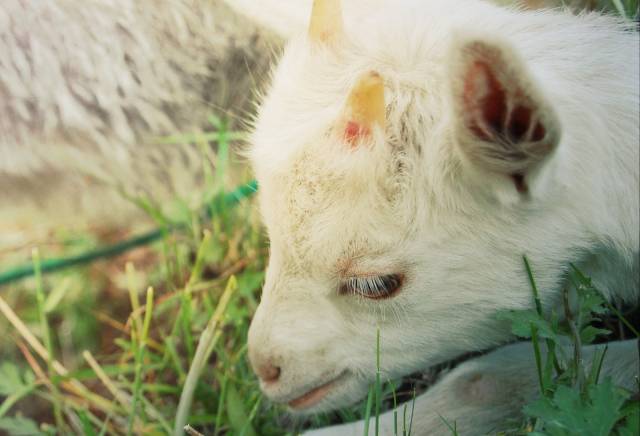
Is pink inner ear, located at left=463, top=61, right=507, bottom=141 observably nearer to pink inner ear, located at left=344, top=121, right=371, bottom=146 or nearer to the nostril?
pink inner ear, located at left=344, top=121, right=371, bottom=146

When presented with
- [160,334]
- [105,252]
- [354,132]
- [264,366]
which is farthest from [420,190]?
[105,252]

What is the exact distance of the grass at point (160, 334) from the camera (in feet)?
6.29

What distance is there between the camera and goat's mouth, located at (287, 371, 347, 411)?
1618 millimetres

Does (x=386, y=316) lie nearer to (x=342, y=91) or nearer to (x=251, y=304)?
(x=342, y=91)

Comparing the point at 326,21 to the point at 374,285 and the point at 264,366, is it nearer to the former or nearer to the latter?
Answer: the point at 374,285

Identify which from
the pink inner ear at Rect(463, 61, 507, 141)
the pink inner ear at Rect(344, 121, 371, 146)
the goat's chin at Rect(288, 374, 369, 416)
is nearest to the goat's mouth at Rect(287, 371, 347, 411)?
the goat's chin at Rect(288, 374, 369, 416)

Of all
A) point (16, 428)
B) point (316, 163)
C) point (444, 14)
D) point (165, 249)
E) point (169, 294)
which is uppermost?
point (444, 14)

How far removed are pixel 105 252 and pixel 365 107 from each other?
58.3 inches

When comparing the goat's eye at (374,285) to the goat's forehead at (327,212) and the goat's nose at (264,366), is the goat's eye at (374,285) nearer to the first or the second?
the goat's forehead at (327,212)

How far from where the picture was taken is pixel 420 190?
4.47 ft

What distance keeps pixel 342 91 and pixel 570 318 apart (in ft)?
1.97

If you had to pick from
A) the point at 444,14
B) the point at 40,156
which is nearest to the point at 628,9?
the point at 444,14

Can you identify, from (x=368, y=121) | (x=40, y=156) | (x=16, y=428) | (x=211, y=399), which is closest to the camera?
(x=368, y=121)

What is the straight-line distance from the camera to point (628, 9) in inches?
78.4
